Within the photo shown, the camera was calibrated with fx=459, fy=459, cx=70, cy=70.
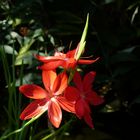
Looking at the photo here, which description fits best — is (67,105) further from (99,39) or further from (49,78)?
(99,39)

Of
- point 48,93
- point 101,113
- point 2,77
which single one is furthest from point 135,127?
point 48,93

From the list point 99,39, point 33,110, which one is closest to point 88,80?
point 33,110

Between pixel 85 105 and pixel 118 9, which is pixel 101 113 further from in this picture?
pixel 85 105

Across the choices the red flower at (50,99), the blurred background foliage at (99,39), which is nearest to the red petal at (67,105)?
the red flower at (50,99)

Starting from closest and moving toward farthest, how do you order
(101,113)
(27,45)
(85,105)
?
(85,105) < (27,45) < (101,113)

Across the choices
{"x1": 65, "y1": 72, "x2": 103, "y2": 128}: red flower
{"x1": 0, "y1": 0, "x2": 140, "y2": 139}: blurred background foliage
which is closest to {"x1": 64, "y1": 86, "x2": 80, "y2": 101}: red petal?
{"x1": 65, "y1": 72, "x2": 103, "y2": 128}: red flower

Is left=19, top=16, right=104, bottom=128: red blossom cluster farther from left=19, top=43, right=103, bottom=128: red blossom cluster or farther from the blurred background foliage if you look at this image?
the blurred background foliage

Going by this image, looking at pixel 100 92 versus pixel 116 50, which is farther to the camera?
pixel 100 92
